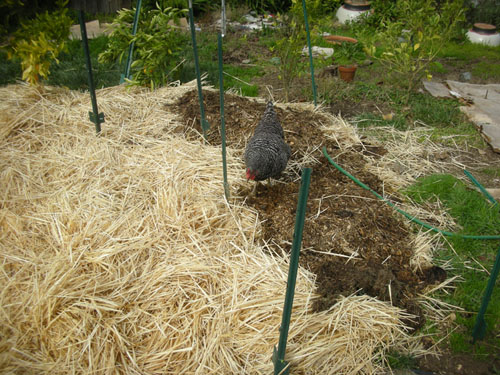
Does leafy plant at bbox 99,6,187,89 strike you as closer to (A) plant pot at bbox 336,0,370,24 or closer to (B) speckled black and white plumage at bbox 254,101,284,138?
(B) speckled black and white plumage at bbox 254,101,284,138

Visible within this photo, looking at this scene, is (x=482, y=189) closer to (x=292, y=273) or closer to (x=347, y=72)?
(x=292, y=273)

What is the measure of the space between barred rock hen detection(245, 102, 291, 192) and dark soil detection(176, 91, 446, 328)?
313 millimetres

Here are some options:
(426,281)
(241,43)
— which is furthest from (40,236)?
(241,43)

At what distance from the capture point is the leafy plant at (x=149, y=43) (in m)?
4.59

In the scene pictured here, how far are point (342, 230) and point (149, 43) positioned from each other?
11.0 feet

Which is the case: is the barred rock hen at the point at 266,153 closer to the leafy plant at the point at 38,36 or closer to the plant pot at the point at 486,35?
the leafy plant at the point at 38,36

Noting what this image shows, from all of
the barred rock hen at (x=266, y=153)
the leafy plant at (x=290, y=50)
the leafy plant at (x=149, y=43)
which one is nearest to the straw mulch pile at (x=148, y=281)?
the barred rock hen at (x=266, y=153)

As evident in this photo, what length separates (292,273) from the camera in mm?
1670

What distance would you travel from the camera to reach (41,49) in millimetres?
3850

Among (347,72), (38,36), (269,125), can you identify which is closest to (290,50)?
(347,72)

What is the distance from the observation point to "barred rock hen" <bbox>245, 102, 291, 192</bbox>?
9.31 feet

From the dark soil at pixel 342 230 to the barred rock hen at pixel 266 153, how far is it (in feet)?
1.03

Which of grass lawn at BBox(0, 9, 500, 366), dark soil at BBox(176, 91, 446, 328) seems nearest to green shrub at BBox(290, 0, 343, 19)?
grass lawn at BBox(0, 9, 500, 366)

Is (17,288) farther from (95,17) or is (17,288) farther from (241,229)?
(95,17)
